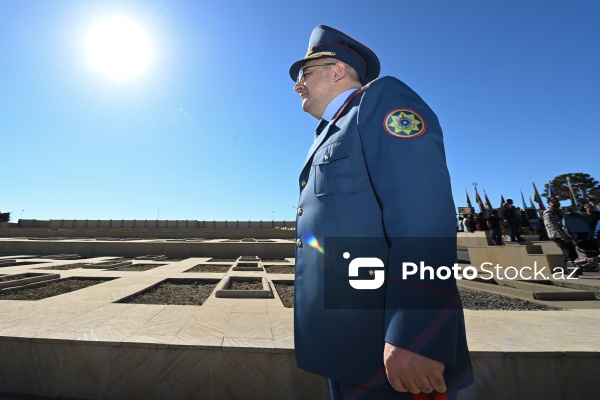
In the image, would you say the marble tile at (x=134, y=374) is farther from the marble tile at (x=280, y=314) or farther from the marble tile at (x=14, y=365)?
the marble tile at (x=280, y=314)

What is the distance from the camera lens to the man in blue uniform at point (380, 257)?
974 mm

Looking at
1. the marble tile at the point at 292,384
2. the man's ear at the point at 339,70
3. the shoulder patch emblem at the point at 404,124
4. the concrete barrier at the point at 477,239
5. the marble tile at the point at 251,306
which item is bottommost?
the marble tile at the point at 292,384

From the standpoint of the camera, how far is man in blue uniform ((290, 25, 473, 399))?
97cm

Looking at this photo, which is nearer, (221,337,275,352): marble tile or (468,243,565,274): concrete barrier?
(221,337,275,352): marble tile

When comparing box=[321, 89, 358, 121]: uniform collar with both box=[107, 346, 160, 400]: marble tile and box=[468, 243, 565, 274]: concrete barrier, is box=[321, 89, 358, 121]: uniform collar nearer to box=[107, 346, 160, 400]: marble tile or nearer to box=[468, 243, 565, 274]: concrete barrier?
box=[107, 346, 160, 400]: marble tile

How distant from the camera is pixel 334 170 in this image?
1.32 meters

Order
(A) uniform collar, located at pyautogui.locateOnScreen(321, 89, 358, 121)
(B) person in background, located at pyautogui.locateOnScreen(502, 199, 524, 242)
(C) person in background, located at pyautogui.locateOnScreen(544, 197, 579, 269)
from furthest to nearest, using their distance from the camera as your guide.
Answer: (B) person in background, located at pyautogui.locateOnScreen(502, 199, 524, 242)
(C) person in background, located at pyautogui.locateOnScreen(544, 197, 579, 269)
(A) uniform collar, located at pyautogui.locateOnScreen(321, 89, 358, 121)

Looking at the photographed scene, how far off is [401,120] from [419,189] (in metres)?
0.34

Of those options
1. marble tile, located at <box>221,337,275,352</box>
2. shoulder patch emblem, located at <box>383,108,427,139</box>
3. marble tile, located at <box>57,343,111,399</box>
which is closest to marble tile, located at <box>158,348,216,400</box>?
marble tile, located at <box>221,337,275,352</box>

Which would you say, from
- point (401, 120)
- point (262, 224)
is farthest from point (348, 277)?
point (262, 224)

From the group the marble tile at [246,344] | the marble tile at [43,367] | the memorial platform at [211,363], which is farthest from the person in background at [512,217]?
the marble tile at [43,367]

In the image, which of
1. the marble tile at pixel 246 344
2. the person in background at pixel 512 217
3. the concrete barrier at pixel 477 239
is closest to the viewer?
the marble tile at pixel 246 344

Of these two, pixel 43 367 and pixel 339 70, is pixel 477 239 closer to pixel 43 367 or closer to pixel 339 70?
pixel 339 70

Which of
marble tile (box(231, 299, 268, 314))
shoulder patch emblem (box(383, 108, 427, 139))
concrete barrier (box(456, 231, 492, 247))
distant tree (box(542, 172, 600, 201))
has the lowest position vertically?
marble tile (box(231, 299, 268, 314))
